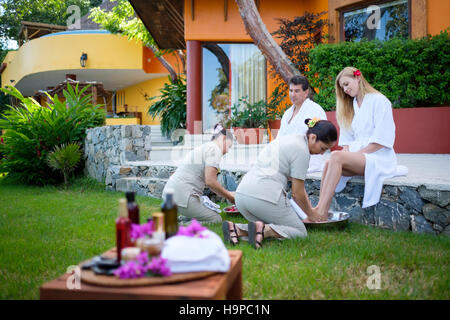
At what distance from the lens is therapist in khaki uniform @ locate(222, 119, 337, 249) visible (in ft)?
10.4

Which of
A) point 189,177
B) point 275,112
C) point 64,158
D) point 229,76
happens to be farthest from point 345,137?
point 229,76

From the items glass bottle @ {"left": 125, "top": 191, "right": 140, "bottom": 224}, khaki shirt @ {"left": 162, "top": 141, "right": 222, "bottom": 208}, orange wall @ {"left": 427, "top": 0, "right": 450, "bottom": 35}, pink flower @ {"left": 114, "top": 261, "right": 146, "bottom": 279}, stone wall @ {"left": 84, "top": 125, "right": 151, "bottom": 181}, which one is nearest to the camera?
pink flower @ {"left": 114, "top": 261, "right": 146, "bottom": 279}

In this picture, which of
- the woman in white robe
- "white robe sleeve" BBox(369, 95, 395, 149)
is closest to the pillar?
the woman in white robe

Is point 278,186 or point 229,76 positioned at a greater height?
point 229,76

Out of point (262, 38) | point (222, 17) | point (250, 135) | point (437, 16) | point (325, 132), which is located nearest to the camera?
point (325, 132)

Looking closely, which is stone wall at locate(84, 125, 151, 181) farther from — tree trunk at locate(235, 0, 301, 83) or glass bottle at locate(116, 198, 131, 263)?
glass bottle at locate(116, 198, 131, 263)

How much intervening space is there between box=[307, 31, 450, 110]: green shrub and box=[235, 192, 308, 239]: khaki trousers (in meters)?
4.23

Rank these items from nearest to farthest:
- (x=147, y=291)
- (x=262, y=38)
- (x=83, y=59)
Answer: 1. (x=147, y=291)
2. (x=262, y=38)
3. (x=83, y=59)

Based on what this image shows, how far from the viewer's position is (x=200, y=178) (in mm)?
4094

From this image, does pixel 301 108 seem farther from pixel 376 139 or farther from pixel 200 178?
pixel 200 178

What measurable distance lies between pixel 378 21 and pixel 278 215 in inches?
255

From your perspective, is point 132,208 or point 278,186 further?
point 278,186

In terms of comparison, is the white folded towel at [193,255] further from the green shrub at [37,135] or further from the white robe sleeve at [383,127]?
the green shrub at [37,135]
